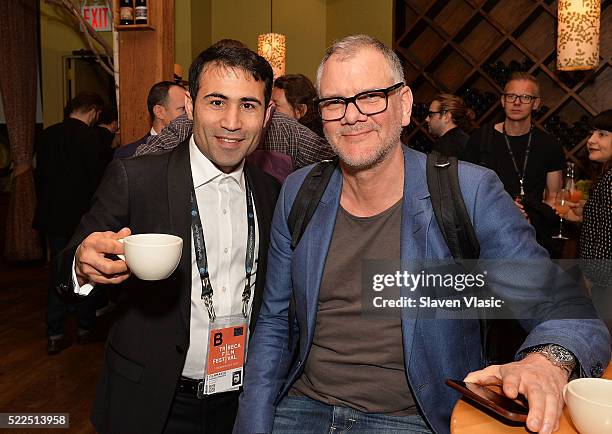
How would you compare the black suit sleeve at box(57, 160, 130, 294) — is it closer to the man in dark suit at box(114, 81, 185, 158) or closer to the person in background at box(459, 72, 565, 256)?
the man in dark suit at box(114, 81, 185, 158)

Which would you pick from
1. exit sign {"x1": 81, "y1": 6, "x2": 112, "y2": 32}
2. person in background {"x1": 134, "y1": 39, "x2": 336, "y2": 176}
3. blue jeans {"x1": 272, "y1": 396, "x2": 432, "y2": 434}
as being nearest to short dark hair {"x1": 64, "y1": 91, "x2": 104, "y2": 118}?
person in background {"x1": 134, "y1": 39, "x2": 336, "y2": 176}

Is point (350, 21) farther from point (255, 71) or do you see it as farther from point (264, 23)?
A: point (255, 71)

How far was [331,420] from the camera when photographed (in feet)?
4.78

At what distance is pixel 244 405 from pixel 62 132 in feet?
11.6

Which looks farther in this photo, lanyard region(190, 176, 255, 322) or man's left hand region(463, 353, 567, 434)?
lanyard region(190, 176, 255, 322)

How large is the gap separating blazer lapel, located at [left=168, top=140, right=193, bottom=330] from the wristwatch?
858mm

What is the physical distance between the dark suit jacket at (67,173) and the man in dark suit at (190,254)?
9.83 ft

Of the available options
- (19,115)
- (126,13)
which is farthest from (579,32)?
(19,115)

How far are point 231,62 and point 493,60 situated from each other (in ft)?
12.8

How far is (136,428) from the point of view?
1.60m

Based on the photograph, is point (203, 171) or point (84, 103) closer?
point (203, 171)

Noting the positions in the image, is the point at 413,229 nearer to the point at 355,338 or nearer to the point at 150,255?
the point at 355,338

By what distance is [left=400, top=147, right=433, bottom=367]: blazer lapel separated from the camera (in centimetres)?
141

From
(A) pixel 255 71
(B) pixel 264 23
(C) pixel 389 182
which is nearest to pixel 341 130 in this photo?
(C) pixel 389 182
